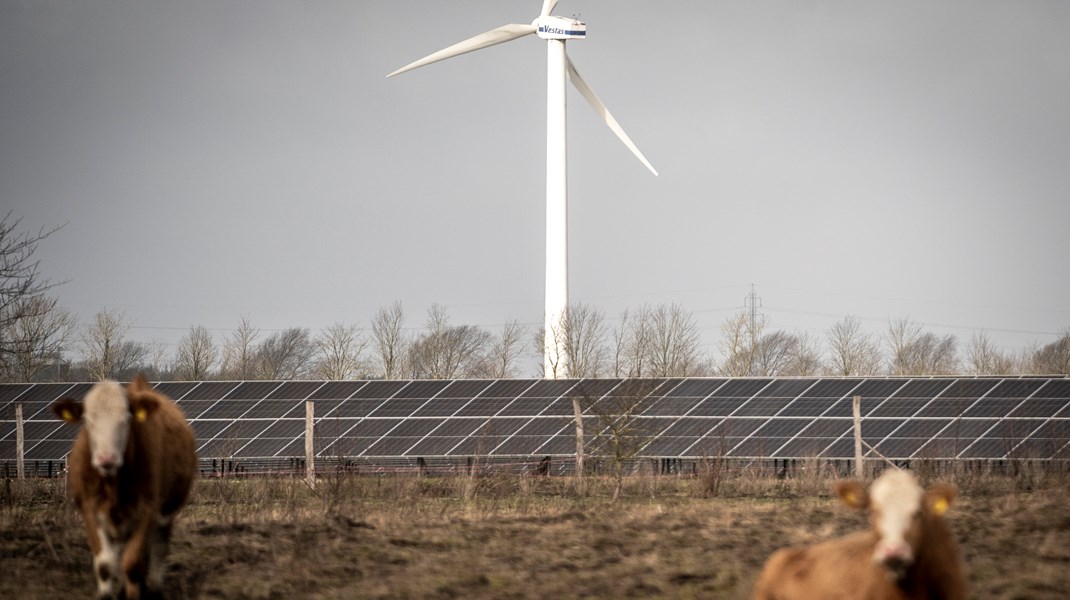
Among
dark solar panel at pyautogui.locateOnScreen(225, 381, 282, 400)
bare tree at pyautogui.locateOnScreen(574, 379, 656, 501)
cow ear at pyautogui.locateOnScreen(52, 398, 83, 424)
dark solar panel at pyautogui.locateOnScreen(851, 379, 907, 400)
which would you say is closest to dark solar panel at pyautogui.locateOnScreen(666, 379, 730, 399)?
bare tree at pyautogui.locateOnScreen(574, 379, 656, 501)

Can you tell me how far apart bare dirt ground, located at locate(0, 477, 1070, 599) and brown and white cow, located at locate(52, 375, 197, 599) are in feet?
3.09

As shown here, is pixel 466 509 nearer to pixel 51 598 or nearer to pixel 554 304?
pixel 51 598

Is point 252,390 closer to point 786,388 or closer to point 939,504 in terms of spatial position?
point 786,388

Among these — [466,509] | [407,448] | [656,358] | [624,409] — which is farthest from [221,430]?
[656,358]

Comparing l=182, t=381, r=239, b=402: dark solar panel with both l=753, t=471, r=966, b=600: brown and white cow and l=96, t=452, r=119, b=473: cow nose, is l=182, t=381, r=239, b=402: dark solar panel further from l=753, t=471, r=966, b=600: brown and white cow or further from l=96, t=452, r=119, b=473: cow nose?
l=753, t=471, r=966, b=600: brown and white cow

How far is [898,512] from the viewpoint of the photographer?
23.0 ft

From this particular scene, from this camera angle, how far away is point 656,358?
6156 cm

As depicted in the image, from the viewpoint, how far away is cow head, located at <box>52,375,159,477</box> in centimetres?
961

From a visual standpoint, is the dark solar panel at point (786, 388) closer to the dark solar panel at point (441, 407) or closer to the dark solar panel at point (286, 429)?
the dark solar panel at point (441, 407)

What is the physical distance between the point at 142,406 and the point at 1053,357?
3025 inches

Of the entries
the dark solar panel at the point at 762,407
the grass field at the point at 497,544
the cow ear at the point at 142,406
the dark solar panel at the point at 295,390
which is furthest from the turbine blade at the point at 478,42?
the cow ear at the point at 142,406

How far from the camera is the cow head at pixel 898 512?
6.81 meters

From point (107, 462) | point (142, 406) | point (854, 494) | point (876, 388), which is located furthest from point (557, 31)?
point (854, 494)

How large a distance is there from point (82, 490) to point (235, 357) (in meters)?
70.6
